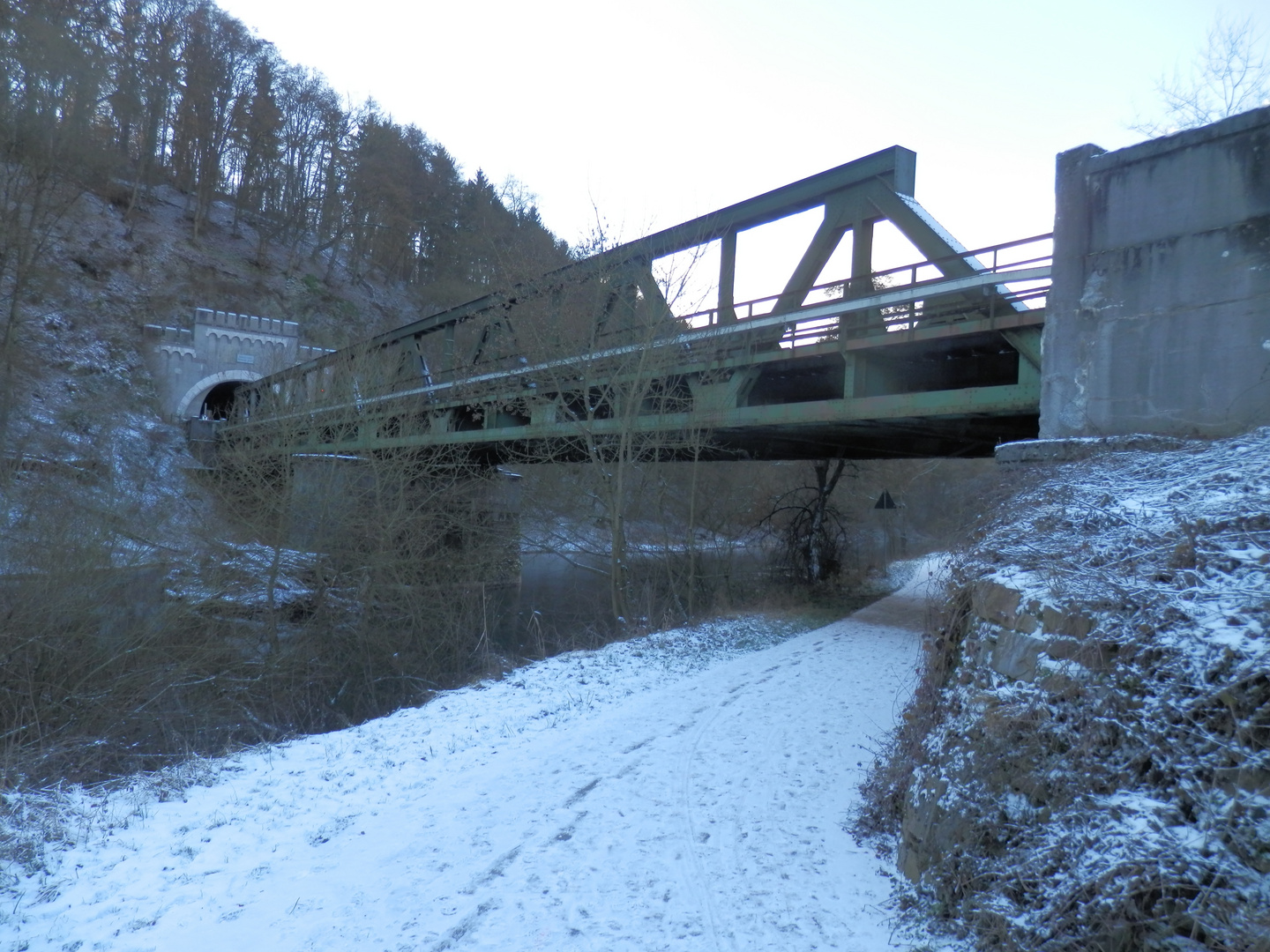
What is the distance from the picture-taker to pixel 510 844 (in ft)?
16.2

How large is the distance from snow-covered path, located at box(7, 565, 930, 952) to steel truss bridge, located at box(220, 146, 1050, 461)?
5.30 metres

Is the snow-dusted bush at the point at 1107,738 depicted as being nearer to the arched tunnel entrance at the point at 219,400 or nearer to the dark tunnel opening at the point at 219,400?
the arched tunnel entrance at the point at 219,400

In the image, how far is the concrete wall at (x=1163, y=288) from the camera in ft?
21.8

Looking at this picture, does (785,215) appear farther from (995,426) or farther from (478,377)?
(478,377)

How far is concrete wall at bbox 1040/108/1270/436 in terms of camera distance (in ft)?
21.8

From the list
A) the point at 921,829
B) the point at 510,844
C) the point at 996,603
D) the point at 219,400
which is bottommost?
the point at 510,844

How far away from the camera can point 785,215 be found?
557 inches

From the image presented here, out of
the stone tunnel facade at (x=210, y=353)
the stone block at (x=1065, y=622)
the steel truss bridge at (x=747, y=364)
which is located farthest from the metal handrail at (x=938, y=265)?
the stone tunnel facade at (x=210, y=353)

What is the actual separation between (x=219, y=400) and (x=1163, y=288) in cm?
4226

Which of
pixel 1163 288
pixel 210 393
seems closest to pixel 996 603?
pixel 1163 288

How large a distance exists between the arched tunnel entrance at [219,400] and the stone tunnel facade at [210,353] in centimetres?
9

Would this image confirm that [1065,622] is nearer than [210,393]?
Yes

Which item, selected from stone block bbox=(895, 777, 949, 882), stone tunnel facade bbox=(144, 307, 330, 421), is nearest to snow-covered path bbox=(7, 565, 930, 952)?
stone block bbox=(895, 777, 949, 882)

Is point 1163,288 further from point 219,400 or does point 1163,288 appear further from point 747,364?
point 219,400
